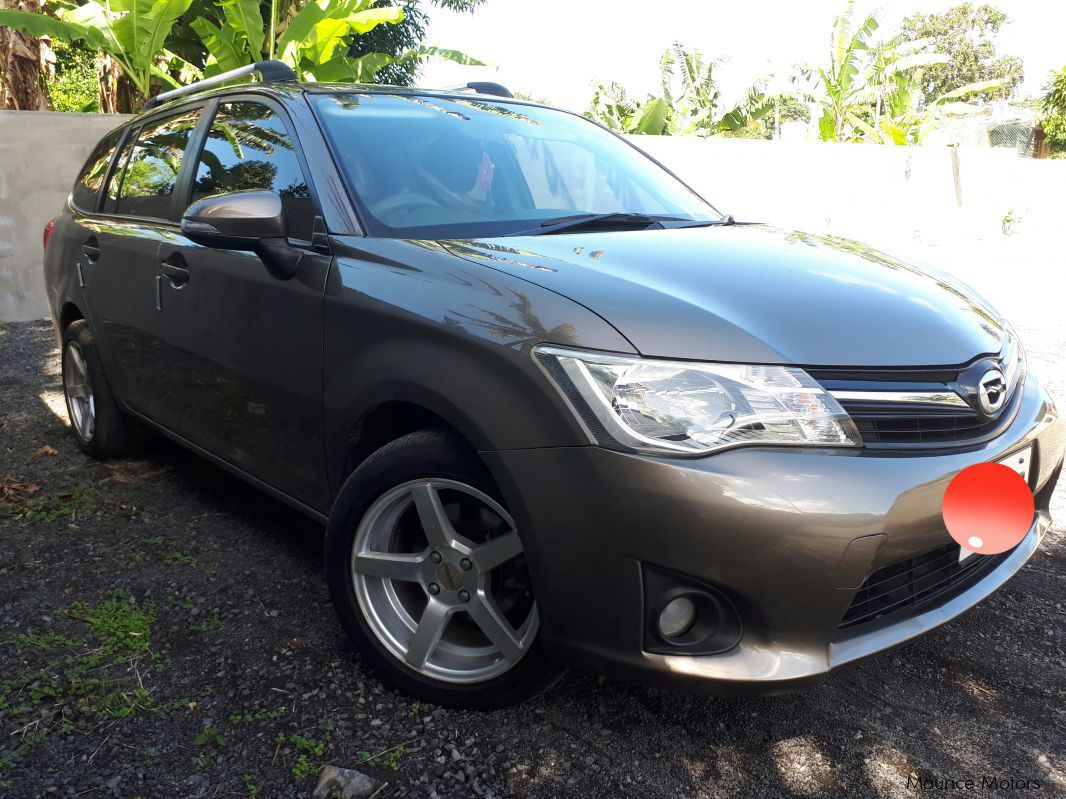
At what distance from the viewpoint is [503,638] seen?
2.24 metres

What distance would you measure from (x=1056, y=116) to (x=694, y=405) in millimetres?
34818

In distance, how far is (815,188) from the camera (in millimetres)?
14469

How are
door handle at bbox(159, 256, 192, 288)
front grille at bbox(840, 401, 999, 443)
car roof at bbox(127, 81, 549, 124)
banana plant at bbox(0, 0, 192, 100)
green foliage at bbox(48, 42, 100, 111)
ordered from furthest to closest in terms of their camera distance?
green foliage at bbox(48, 42, 100, 111) → banana plant at bbox(0, 0, 192, 100) → door handle at bbox(159, 256, 192, 288) → car roof at bbox(127, 81, 549, 124) → front grille at bbox(840, 401, 999, 443)

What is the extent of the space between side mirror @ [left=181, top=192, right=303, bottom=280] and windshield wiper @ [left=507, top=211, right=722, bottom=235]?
683 millimetres

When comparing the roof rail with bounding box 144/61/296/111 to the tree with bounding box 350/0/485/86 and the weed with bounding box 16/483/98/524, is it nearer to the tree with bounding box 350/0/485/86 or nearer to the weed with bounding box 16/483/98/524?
the weed with bounding box 16/483/98/524

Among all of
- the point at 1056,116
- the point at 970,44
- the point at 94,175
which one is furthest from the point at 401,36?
the point at 970,44

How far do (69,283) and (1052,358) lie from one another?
20.6 ft

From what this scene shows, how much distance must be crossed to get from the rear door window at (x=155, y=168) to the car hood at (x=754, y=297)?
173 centimetres

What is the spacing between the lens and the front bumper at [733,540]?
185cm

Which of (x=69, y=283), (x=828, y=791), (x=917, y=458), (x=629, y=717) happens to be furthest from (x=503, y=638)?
(x=69, y=283)

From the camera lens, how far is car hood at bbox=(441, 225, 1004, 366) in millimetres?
2014

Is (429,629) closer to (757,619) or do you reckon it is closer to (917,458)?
(757,619)

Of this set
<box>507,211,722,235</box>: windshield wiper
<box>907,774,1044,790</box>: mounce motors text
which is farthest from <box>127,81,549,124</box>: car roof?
<box>907,774,1044,790</box>: mounce motors text

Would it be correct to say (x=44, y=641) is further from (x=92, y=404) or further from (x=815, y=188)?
(x=815, y=188)
